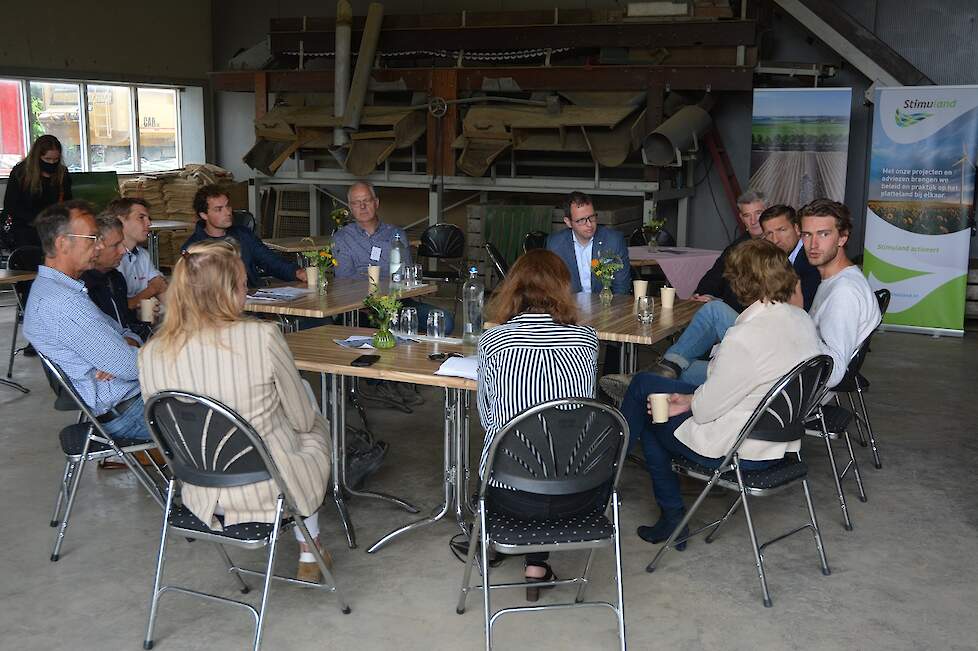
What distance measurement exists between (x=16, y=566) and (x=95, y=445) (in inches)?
21.2

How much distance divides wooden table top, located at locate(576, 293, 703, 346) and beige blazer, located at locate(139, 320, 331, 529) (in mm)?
1761

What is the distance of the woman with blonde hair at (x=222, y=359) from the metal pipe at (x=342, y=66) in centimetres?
752

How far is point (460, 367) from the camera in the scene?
3744 millimetres

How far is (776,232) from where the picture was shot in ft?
17.3

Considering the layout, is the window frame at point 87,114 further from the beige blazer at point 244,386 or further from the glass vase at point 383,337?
the beige blazer at point 244,386

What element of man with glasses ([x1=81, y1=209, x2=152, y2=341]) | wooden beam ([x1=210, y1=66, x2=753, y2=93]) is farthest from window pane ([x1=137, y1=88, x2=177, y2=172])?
man with glasses ([x1=81, y1=209, x2=152, y2=341])

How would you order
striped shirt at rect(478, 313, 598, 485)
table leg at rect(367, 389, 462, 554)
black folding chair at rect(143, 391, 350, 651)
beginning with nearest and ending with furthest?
black folding chair at rect(143, 391, 350, 651) → striped shirt at rect(478, 313, 598, 485) → table leg at rect(367, 389, 462, 554)

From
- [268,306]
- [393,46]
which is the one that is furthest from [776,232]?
[393,46]

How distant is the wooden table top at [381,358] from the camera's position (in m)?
3.68

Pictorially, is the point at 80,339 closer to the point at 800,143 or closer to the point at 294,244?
the point at 294,244

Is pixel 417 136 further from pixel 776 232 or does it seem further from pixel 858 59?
pixel 776 232

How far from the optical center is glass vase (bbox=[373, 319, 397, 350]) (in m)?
4.12

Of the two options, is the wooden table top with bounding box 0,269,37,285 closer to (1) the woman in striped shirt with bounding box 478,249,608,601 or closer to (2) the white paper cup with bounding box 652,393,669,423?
(1) the woman in striped shirt with bounding box 478,249,608,601

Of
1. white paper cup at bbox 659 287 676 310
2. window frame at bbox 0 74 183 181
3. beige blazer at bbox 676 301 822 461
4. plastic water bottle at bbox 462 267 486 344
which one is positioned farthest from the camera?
window frame at bbox 0 74 183 181
